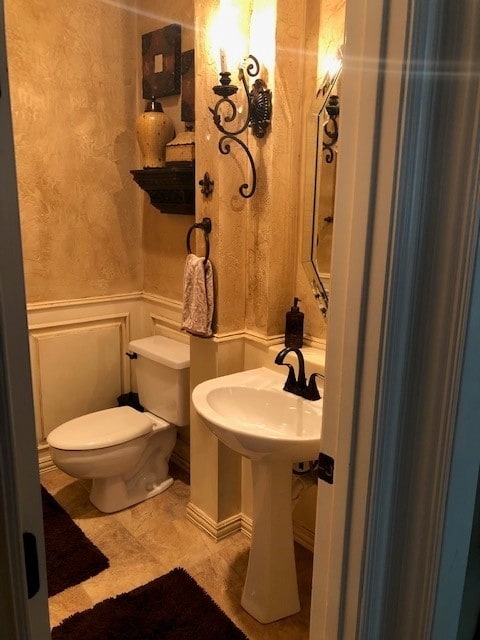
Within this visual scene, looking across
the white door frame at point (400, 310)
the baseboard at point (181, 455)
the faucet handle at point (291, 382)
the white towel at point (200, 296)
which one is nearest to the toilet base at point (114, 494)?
the baseboard at point (181, 455)

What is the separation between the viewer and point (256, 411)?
183 centimetres

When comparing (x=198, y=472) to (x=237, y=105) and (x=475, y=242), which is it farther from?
(x=475, y=242)

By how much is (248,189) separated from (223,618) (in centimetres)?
157

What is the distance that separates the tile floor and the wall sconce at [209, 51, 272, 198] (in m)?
1.51

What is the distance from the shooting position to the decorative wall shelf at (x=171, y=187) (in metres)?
2.24

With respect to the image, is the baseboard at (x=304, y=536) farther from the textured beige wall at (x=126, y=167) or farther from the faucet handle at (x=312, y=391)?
the textured beige wall at (x=126, y=167)

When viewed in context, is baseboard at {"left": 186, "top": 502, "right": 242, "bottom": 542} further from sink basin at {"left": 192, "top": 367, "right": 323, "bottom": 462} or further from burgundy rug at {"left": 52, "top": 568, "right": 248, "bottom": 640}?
sink basin at {"left": 192, "top": 367, "right": 323, "bottom": 462}

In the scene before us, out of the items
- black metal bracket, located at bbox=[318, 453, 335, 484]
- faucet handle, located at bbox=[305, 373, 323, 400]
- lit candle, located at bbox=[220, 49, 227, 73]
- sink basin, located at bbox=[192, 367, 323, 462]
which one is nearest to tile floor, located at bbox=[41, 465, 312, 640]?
sink basin, located at bbox=[192, 367, 323, 462]

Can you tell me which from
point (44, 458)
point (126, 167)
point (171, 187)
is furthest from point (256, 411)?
point (126, 167)

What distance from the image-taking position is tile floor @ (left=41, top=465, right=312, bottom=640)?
5.97ft

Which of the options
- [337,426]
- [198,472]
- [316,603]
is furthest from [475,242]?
[198,472]

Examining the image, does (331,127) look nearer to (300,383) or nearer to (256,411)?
(300,383)

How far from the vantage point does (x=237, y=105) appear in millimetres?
1869

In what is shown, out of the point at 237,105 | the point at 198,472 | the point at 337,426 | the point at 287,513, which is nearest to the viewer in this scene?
the point at 337,426
